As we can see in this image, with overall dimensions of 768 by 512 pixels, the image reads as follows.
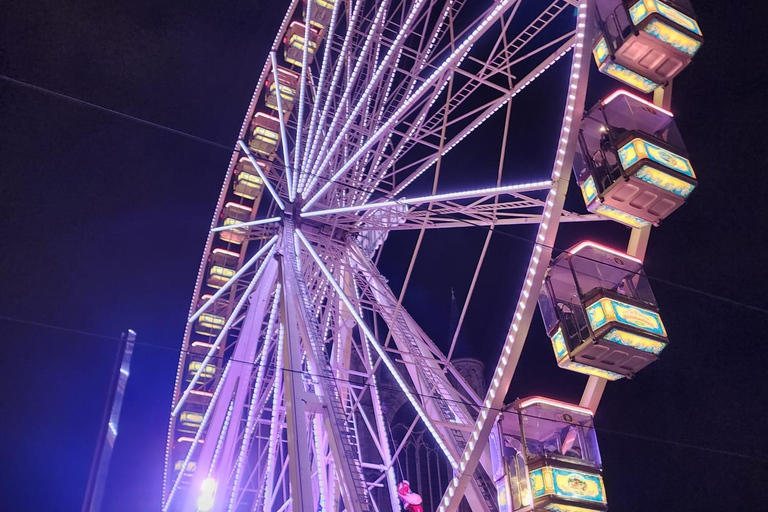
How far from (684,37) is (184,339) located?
14898mm

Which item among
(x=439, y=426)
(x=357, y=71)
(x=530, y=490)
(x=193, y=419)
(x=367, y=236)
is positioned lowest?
(x=530, y=490)

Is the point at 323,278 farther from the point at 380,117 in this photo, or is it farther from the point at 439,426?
the point at 439,426

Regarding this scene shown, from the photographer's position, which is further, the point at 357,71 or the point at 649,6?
the point at 357,71

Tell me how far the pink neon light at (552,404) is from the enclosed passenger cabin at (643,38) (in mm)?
4786

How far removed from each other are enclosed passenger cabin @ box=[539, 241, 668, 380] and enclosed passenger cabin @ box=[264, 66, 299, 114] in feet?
36.3

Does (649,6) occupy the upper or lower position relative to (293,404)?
upper

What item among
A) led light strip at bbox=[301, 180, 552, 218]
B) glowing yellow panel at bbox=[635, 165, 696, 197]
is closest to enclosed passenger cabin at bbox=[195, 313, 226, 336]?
led light strip at bbox=[301, 180, 552, 218]

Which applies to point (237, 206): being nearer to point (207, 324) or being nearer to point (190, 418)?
point (207, 324)

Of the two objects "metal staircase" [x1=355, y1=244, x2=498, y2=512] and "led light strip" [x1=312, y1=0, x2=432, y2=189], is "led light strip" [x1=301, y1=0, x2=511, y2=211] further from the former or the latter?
"metal staircase" [x1=355, y1=244, x2=498, y2=512]

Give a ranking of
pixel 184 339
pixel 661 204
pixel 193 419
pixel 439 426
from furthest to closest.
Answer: pixel 193 419 → pixel 184 339 → pixel 439 426 → pixel 661 204

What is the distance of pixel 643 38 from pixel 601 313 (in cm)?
400

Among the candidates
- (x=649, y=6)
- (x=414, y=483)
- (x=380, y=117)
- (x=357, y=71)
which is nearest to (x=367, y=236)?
(x=380, y=117)

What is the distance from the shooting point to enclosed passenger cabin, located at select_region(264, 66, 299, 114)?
18.4 metres

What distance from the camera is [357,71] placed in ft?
43.4
